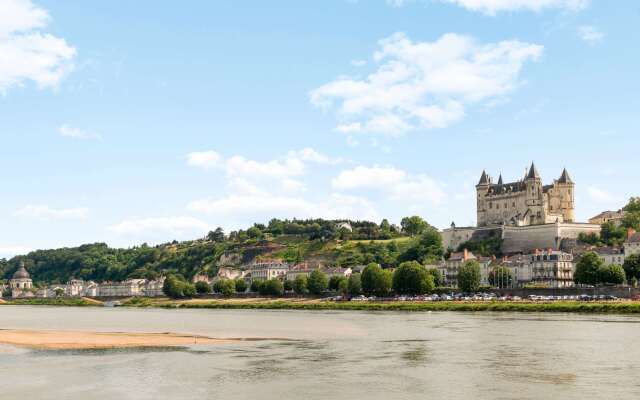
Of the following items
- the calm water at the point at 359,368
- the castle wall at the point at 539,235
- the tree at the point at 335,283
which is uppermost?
the castle wall at the point at 539,235

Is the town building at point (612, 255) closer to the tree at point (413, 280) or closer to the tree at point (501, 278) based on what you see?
the tree at point (501, 278)

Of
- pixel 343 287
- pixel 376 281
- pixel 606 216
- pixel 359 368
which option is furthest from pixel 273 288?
pixel 359 368

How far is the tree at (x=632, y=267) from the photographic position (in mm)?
90125

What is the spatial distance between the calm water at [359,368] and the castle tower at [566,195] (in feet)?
318

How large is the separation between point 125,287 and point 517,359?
161 meters

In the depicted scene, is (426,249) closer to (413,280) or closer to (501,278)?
(501,278)

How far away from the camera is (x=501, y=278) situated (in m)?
109

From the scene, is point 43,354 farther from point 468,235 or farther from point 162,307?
point 468,235

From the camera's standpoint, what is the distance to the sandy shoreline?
45719mm

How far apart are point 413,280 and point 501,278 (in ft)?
48.7

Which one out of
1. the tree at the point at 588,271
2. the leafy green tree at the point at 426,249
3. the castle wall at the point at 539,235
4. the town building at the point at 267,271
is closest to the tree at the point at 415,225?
the town building at the point at 267,271

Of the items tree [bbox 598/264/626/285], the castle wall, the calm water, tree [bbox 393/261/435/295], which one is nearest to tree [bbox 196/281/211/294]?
tree [bbox 393/261/435/295]

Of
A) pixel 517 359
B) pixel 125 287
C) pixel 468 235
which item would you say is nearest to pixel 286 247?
pixel 125 287

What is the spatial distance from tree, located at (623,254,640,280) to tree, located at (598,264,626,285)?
1.66 m
